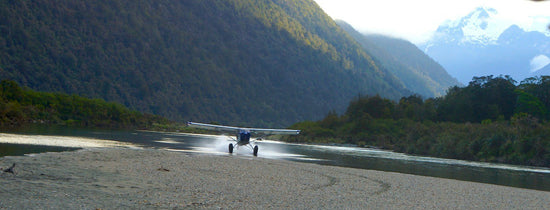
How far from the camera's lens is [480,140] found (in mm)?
53469

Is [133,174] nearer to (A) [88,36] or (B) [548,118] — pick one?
(B) [548,118]

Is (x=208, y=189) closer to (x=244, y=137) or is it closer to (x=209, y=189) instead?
(x=209, y=189)

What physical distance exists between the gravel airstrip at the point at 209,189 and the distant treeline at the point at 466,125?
106 feet

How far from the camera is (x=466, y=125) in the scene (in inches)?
2477

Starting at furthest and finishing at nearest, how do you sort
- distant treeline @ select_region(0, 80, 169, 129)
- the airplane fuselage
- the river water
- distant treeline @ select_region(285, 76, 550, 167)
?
1. distant treeline @ select_region(0, 80, 169, 129)
2. distant treeline @ select_region(285, 76, 550, 167)
3. the airplane fuselage
4. the river water

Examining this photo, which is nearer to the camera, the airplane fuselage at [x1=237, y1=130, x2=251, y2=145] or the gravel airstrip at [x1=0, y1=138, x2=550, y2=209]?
the gravel airstrip at [x1=0, y1=138, x2=550, y2=209]

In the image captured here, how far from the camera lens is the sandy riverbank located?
11.7 m

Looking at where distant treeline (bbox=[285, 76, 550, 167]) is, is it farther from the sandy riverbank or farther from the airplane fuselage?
the sandy riverbank

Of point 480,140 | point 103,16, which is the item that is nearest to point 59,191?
point 480,140

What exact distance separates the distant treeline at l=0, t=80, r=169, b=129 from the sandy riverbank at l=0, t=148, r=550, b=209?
60.6 metres

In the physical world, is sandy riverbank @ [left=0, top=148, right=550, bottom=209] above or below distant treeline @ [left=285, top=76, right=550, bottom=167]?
below

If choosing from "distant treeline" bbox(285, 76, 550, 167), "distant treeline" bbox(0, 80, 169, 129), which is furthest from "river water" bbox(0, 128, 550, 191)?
"distant treeline" bbox(0, 80, 169, 129)

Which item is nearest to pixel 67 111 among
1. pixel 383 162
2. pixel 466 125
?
pixel 466 125

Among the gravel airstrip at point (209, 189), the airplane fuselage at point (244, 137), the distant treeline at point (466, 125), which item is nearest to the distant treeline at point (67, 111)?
the distant treeline at point (466, 125)
